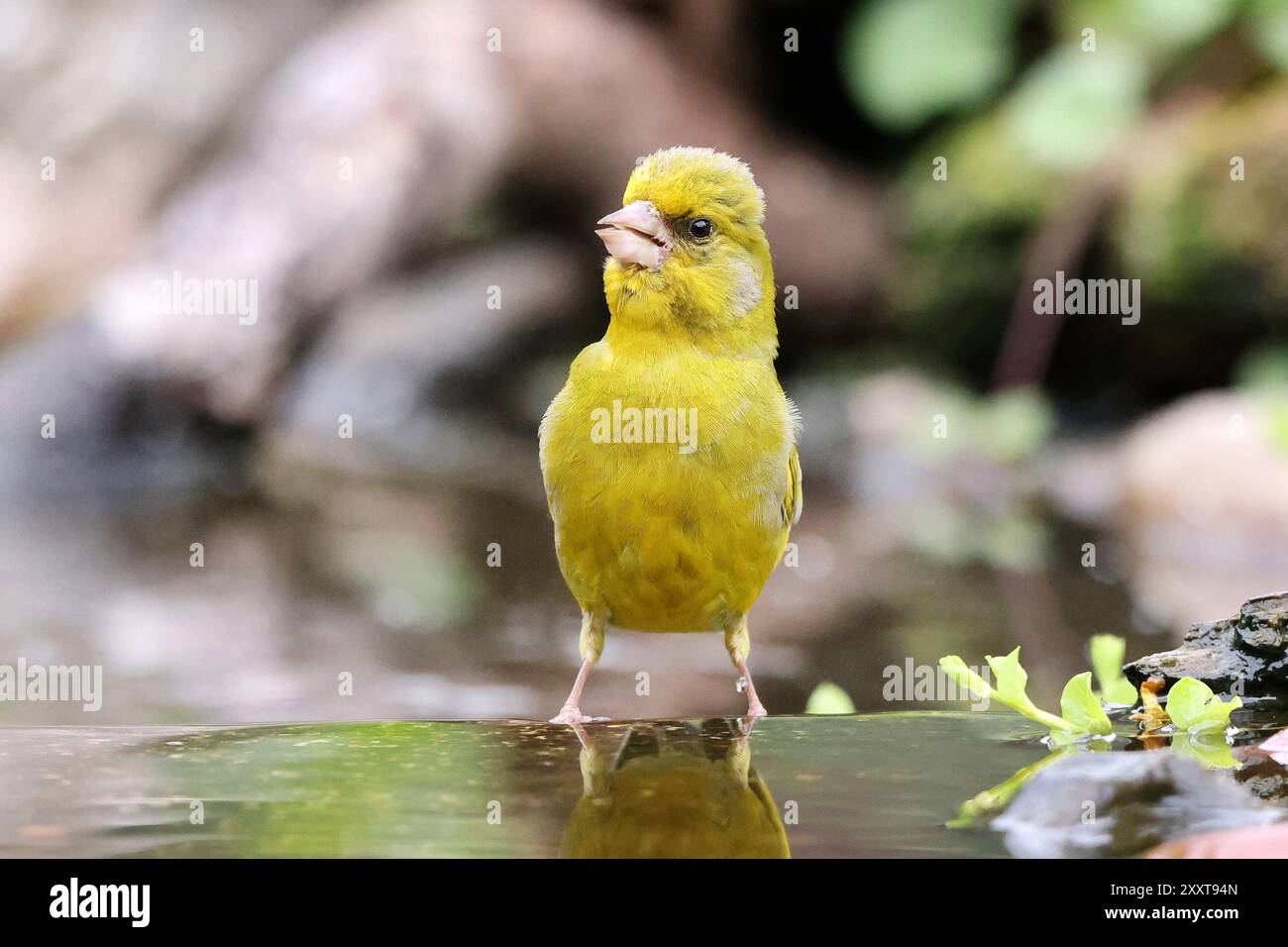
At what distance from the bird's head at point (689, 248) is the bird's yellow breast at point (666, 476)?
0.26 feet

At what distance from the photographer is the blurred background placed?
535cm

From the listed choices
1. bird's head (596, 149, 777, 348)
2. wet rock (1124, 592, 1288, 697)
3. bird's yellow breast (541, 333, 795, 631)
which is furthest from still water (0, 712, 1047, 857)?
bird's head (596, 149, 777, 348)

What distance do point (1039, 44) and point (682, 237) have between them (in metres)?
5.67

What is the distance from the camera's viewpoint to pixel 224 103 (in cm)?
908

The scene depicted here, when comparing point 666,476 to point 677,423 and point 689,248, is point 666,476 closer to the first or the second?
point 677,423

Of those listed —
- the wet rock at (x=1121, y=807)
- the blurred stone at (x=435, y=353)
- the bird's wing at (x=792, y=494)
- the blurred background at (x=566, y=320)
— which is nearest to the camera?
the wet rock at (x=1121, y=807)

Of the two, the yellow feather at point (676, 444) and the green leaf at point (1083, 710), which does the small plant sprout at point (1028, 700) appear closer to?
the green leaf at point (1083, 710)

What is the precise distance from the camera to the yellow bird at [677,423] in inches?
127

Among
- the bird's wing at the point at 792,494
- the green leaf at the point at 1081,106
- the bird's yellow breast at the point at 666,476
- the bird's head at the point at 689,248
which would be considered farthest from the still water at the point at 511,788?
the green leaf at the point at 1081,106

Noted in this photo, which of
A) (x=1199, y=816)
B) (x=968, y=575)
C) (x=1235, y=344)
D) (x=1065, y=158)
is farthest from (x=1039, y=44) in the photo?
(x=1199, y=816)

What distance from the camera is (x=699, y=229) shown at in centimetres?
336

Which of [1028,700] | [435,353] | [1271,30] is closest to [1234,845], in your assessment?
[1028,700]

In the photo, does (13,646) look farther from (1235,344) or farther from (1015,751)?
(1235,344)

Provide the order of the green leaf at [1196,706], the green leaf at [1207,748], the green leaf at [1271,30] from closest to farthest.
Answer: the green leaf at [1207,748] → the green leaf at [1196,706] → the green leaf at [1271,30]
